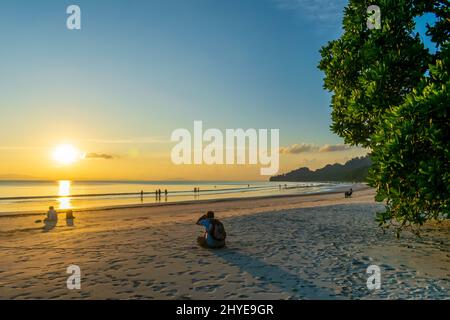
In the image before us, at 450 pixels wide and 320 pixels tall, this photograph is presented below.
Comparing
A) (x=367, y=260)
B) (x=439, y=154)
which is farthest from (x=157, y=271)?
(x=439, y=154)

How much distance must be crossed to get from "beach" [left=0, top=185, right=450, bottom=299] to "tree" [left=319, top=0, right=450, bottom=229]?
69.1 inches

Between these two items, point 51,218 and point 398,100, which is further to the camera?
point 51,218

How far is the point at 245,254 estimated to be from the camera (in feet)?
39.7

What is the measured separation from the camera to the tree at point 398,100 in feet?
27.7

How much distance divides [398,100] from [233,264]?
24.4 ft

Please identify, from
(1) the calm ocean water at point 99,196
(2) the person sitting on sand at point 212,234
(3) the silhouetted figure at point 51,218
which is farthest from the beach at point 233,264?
(1) the calm ocean water at point 99,196

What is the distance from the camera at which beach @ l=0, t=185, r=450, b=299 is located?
8.25 metres

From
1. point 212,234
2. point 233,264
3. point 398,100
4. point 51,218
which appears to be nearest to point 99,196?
point 51,218

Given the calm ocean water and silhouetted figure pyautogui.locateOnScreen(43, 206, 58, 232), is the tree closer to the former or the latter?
silhouetted figure pyautogui.locateOnScreen(43, 206, 58, 232)

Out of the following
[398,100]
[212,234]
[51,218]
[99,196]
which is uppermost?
[398,100]

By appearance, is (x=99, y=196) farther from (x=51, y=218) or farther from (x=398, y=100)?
(x=398, y=100)

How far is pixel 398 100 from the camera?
444 inches

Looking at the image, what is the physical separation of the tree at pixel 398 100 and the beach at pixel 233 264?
1.75 meters
